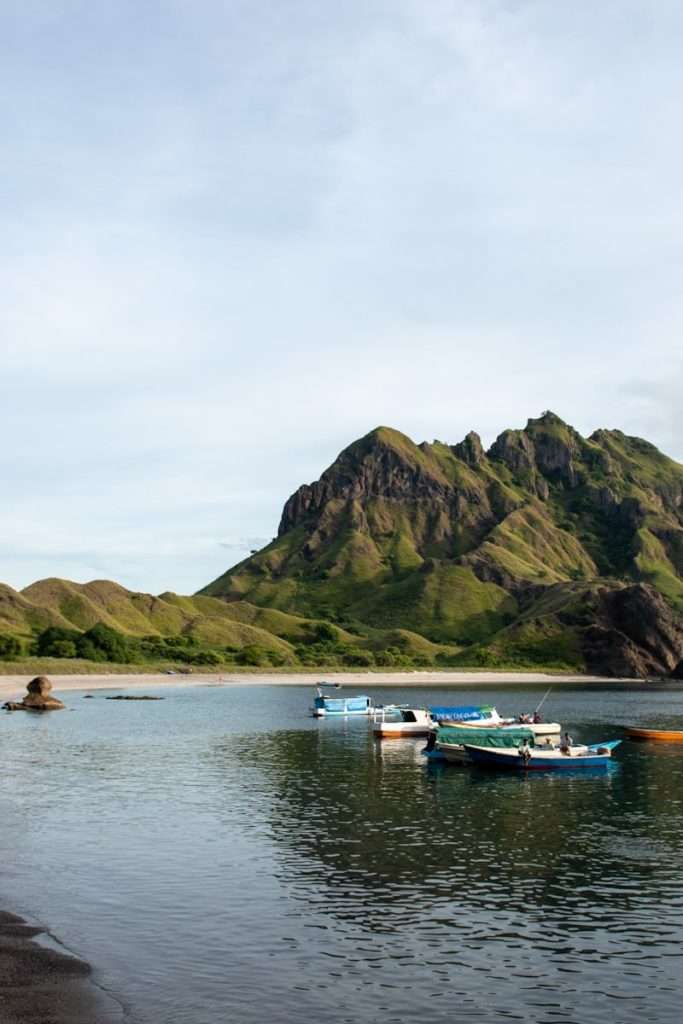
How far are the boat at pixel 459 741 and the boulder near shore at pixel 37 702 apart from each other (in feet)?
213

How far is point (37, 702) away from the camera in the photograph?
131 meters

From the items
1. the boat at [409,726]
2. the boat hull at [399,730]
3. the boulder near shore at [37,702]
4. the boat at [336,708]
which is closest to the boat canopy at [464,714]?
the boat at [409,726]

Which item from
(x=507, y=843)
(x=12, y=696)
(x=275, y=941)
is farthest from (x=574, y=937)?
(x=12, y=696)

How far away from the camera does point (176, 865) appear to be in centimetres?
4109

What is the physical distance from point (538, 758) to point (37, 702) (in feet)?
257

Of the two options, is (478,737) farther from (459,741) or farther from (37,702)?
(37,702)

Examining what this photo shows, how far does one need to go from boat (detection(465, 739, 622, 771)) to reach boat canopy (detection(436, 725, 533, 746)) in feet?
13.6

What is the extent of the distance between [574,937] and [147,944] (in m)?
13.4

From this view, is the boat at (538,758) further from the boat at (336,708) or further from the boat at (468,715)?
the boat at (336,708)

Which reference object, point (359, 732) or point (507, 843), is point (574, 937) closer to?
point (507, 843)

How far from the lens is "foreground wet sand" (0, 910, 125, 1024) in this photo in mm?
22406

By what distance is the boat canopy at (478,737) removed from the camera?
8462 centimetres

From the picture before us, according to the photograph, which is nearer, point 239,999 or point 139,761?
point 239,999

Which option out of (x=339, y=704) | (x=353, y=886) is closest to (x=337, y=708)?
(x=339, y=704)
